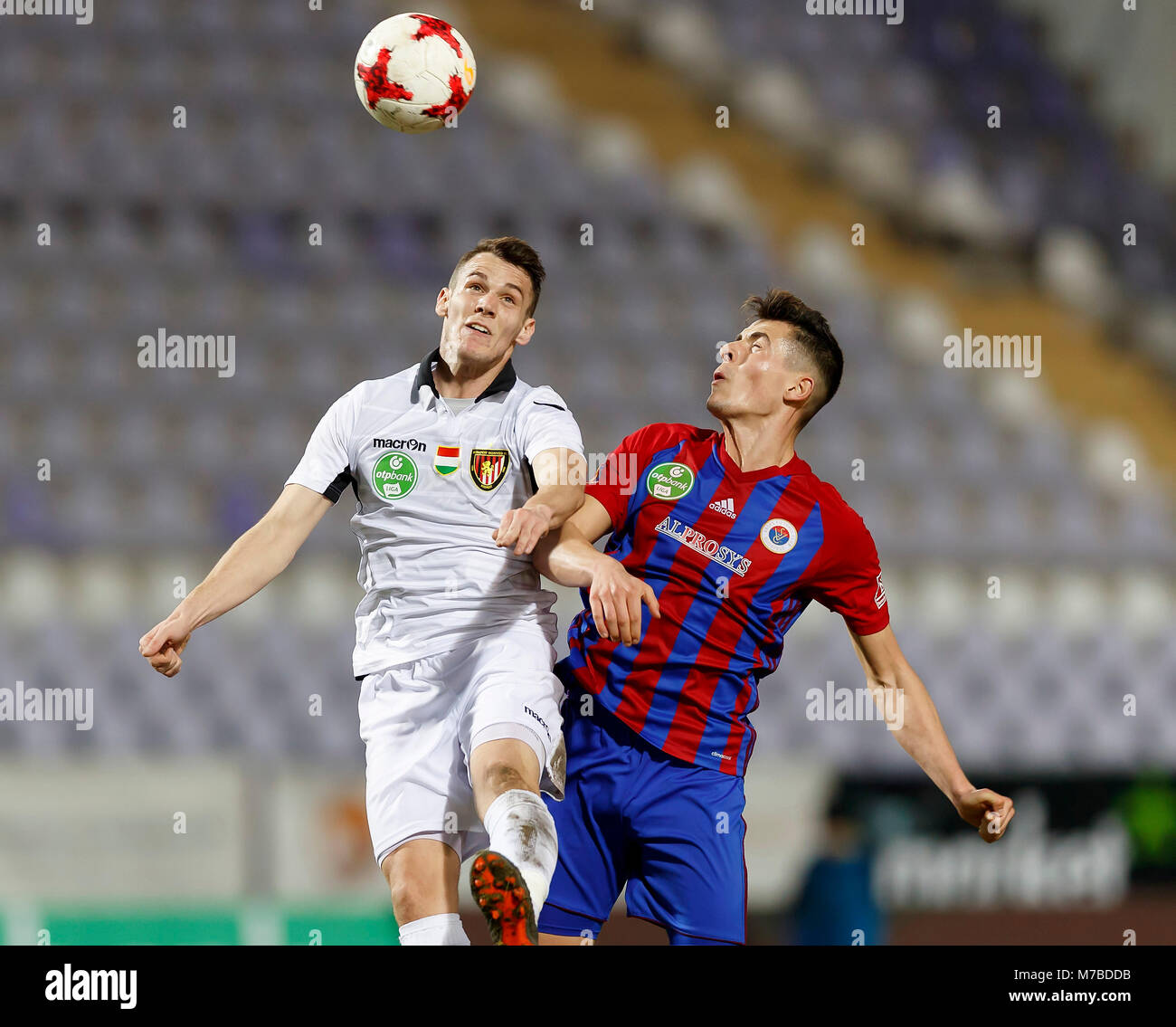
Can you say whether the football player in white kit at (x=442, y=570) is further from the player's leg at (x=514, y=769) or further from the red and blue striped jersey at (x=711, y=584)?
the red and blue striped jersey at (x=711, y=584)

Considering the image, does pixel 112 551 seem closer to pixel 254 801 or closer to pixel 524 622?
pixel 254 801

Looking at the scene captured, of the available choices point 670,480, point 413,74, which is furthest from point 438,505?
point 413,74

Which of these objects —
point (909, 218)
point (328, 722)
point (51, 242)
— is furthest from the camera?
point (909, 218)

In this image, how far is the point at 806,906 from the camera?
596 centimetres

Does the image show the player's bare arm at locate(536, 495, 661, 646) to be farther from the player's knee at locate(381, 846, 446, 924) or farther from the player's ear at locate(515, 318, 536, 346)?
the player's knee at locate(381, 846, 446, 924)

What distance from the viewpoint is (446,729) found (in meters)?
3.25

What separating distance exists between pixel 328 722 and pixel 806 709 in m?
2.39

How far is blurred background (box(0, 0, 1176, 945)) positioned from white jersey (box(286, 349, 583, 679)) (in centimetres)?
270

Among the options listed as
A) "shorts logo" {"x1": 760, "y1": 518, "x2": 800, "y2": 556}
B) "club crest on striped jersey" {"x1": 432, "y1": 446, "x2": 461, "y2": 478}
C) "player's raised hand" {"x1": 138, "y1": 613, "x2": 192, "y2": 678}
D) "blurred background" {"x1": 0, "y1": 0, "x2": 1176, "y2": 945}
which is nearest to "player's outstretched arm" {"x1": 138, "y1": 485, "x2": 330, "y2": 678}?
"player's raised hand" {"x1": 138, "y1": 613, "x2": 192, "y2": 678}

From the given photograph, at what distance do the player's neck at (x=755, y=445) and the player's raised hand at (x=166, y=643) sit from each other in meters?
1.46

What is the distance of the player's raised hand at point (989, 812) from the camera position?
10.6 ft

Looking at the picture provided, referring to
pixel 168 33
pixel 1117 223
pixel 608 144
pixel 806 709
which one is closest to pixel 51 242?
pixel 168 33

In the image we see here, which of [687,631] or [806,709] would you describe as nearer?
[687,631]

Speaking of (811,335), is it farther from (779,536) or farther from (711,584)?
(711,584)
